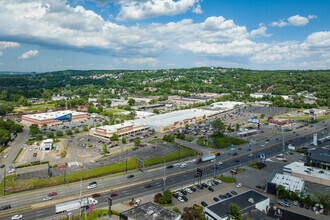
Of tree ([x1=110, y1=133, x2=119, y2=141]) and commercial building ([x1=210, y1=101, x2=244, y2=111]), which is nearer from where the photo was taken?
tree ([x1=110, y1=133, x2=119, y2=141])

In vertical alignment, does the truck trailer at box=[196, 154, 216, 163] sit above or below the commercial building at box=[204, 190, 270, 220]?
below

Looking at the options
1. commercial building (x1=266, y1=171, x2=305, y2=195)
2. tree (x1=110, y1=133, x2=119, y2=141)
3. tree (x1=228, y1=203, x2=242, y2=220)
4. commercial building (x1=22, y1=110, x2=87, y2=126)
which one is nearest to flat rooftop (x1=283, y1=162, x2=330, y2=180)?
commercial building (x1=266, y1=171, x2=305, y2=195)

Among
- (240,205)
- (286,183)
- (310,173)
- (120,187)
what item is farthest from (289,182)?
(120,187)

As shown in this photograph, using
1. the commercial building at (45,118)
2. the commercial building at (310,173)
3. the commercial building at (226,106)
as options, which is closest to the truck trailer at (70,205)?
the commercial building at (310,173)

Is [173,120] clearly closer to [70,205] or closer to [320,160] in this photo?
[320,160]

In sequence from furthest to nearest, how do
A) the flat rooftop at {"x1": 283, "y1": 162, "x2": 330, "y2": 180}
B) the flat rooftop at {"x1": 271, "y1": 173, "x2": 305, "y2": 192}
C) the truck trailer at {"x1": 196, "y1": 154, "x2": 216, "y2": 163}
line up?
the truck trailer at {"x1": 196, "y1": 154, "x2": 216, "y2": 163}
the flat rooftop at {"x1": 283, "y1": 162, "x2": 330, "y2": 180}
the flat rooftop at {"x1": 271, "y1": 173, "x2": 305, "y2": 192}

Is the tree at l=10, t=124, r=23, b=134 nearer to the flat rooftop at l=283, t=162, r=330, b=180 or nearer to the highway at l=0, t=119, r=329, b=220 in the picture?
the highway at l=0, t=119, r=329, b=220

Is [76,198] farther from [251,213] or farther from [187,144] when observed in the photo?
[187,144]
